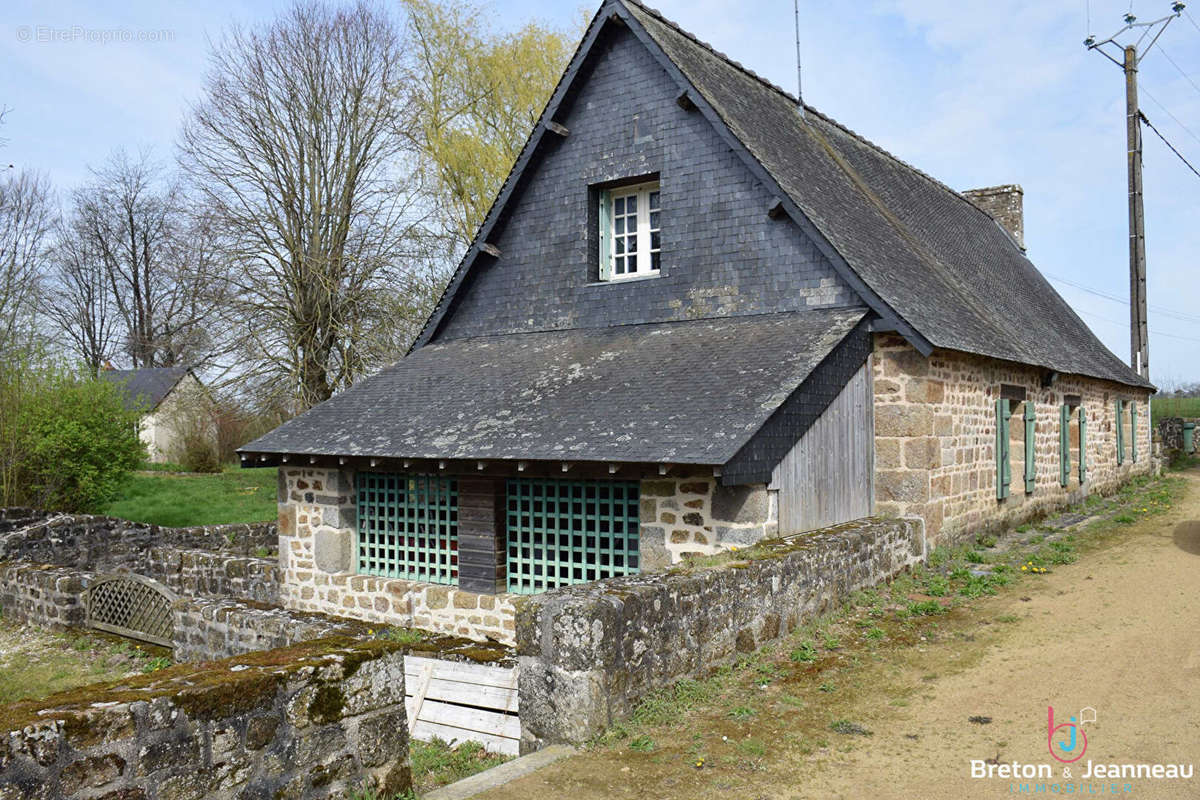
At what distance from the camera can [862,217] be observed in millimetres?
12086

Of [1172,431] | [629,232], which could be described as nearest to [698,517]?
[629,232]

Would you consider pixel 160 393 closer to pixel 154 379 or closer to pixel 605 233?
pixel 154 379

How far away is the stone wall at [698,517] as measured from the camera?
8289mm

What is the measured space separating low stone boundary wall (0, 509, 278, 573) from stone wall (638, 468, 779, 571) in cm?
933

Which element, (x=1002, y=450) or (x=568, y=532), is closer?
(x=568, y=532)

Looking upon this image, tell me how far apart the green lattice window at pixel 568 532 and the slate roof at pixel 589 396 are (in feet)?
2.51

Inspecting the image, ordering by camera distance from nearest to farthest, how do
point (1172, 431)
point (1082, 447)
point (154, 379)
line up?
point (1082, 447) < point (1172, 431) < point (154, 379)

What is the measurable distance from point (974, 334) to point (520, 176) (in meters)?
6.35

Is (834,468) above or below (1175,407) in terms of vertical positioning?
below

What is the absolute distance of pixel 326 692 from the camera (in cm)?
371

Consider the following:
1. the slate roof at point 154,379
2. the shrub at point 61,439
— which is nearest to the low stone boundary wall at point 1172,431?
the shrub at point 61,439

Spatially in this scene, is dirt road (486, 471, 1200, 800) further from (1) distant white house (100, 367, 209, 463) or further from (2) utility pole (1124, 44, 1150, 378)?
(1) distant white house (100, 367, 209, 463)

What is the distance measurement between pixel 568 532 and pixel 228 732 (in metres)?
6.19

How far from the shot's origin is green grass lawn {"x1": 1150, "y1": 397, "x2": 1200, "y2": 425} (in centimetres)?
3403
